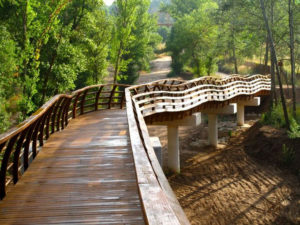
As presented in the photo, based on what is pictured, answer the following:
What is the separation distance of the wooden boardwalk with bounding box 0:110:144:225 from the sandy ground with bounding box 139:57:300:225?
21.8 ft

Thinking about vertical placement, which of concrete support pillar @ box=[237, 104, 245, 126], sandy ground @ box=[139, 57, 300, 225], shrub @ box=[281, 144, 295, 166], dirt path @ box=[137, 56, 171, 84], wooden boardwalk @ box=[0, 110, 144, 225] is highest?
dirt path @ box=[137, 56, 171, 84]

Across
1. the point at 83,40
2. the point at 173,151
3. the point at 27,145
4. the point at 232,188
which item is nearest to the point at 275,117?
the point at 173,151

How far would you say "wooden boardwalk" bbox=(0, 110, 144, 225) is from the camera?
13.4 ft

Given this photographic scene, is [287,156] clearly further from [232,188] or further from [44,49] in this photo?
[44,49]

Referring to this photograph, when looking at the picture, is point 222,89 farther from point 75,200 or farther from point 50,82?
point 75,200

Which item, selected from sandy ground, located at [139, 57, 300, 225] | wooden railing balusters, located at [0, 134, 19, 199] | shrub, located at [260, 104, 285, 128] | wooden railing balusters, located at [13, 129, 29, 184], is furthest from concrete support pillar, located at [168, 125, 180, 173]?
wooden railing balusters, located at [0, 134, 19, 199]

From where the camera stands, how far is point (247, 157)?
19.3 metres

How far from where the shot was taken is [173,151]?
1756 cm

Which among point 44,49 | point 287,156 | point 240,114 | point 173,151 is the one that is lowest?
point 287,156

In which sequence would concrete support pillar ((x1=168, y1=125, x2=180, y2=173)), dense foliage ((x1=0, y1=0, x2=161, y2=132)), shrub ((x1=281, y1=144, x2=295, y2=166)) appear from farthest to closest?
concrete support pillar ((x1=168, y1=125, x2=180, y2=173)), shrub ((x1=281, y1=144, x2=295, y2=166)), dense foliage ((x1=0, y1=0, x2=161, y2=132))

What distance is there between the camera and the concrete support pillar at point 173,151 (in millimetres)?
17406

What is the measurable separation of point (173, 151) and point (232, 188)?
12.2 ft

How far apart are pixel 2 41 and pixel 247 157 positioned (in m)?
14.2

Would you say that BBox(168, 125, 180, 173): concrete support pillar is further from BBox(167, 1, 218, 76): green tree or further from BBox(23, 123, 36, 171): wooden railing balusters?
BBox(167, 1, 218, 76): green tree
